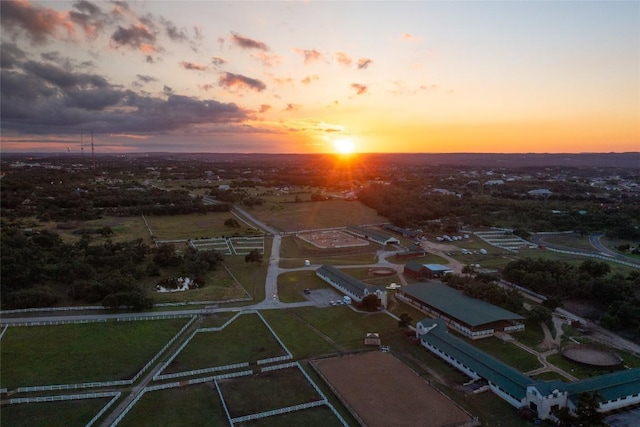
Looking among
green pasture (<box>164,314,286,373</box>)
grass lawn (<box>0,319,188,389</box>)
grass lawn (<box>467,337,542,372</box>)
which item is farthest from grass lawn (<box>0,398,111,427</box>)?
grass lawn (<box>467,337,542,372</box>)

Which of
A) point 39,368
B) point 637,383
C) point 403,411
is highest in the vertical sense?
point 637,383

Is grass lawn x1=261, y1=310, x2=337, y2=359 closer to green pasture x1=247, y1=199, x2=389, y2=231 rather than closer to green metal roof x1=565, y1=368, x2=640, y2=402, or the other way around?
green metal roof x1=565, y1=368, x2=640, y2=402

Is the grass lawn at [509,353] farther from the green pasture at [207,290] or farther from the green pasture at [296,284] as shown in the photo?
the green pasture at [207,290]

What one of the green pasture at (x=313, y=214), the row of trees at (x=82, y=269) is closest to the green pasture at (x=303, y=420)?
the row of trees at (x=82, y=269)

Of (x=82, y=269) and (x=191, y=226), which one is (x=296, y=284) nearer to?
(x=82, y=269)

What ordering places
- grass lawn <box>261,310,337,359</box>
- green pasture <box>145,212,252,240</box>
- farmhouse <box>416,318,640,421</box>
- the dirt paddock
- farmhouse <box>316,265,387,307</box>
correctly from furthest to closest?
green pasture <box>145,212,252,240</box> → farmhouse <box>316,265,387,307</box> → grass lawn <box>261,310,337,359</box> → farmhouse <box>416,318,640,421</box> → the dirt paddock

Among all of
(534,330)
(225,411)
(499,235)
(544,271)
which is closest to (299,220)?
(499,235)

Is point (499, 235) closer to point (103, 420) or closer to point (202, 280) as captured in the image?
point (202, 280)
